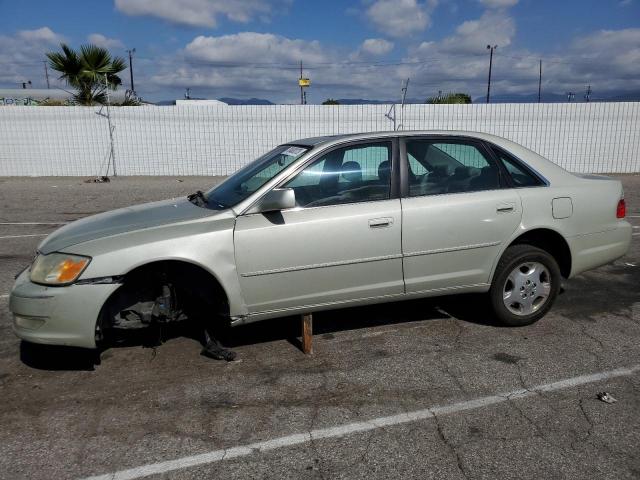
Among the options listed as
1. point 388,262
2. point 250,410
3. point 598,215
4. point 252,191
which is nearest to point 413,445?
point 250,410

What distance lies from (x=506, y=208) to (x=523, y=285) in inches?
27.9

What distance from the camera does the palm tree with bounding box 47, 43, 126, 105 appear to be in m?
20.0

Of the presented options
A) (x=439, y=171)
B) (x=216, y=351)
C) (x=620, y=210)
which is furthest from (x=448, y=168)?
(x=216, y=351)

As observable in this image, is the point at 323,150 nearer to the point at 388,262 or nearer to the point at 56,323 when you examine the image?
the point at 388,262

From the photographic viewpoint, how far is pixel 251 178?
440 cm

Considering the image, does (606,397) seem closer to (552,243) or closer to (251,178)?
(552,243)

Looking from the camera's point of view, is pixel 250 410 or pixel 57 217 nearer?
pixel 250 410

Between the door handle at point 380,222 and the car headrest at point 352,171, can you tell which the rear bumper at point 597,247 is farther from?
the car headrest at point 352,171

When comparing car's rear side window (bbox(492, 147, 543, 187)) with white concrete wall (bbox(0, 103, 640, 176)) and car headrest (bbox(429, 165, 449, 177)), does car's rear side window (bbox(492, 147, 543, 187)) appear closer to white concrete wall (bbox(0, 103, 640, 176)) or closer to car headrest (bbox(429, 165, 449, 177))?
car headrest (bbox(429, 165, 449, 177))

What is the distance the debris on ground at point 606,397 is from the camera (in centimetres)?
328

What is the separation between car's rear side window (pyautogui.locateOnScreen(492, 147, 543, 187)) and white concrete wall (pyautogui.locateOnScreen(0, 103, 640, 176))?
1255 centimetres

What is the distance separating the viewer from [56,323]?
347 cm

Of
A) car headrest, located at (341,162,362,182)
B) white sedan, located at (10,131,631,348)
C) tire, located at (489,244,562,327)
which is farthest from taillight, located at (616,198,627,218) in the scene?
car headrest, located at (341,162,362,182)

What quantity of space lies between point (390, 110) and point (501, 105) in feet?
11.5
